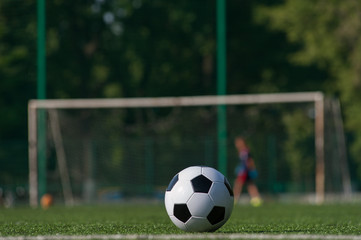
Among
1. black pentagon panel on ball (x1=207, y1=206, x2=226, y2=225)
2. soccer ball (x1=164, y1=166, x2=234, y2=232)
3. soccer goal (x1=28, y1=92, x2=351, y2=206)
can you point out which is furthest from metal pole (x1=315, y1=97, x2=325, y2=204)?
black pentagon panel on ball (x1=207, y1=206, x2=226, y2=225)

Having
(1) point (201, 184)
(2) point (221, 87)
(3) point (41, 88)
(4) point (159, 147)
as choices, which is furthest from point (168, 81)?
(1) point (201, 184)

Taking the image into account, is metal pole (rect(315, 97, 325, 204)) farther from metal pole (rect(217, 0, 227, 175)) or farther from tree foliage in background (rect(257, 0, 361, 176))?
tree foliage in background (rect(257, 0, 361, 176))

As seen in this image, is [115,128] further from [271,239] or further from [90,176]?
[271,239]

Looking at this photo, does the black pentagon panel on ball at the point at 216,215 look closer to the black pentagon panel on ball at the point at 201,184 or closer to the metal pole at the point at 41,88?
the black pentagon panel on ball at the point at 201,184

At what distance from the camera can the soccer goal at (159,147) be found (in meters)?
18.6

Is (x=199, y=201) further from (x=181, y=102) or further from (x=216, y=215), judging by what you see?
(x=181, y=102)

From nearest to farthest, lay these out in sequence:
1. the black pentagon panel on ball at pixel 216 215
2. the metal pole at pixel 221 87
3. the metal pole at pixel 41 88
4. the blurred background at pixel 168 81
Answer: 1. the black pentagon panel on ball at pixel 216 215
2. the metal pole at pixel 41 88
3. the metal pole at pixel 221 87
4. the blurred background at pixel 168 81

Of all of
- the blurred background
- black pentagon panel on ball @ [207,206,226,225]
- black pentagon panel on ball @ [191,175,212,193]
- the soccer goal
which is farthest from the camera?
the blurred background

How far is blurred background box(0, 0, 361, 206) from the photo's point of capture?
68.7 feet

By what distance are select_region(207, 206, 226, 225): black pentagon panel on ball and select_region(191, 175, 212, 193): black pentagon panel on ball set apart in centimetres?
21

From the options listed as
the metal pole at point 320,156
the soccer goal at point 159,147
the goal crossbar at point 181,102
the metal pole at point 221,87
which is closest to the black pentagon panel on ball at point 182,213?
the metal pole at point 320,156

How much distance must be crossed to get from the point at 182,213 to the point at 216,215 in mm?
319

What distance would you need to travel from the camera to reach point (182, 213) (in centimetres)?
664

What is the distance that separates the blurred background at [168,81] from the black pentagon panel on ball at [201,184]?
39.9 feet
